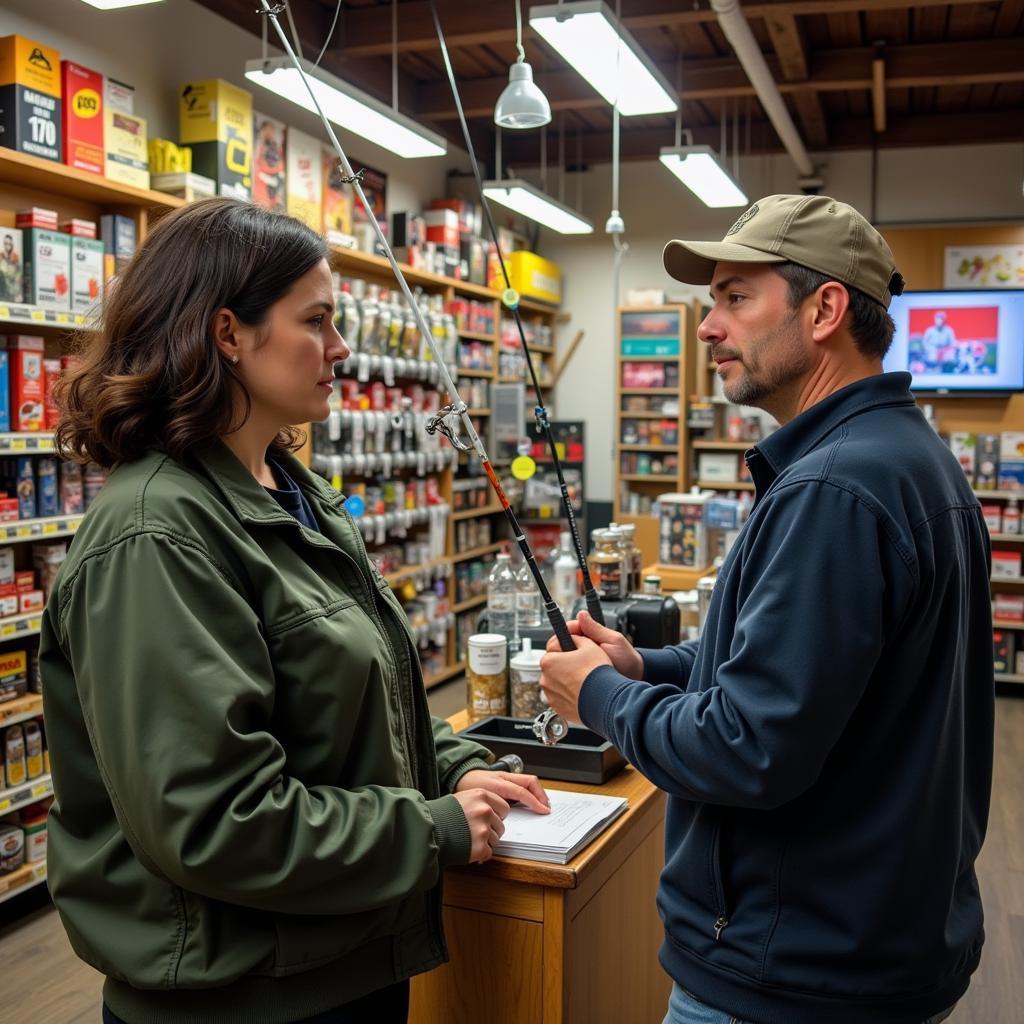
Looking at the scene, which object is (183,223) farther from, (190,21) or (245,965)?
(190,21)

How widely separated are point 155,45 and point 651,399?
4645 millimetres

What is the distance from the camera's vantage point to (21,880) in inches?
149

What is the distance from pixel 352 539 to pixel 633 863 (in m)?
1.03

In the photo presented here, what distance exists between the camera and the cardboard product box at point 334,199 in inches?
236

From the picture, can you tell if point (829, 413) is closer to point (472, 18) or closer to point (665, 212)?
point (472, 18)

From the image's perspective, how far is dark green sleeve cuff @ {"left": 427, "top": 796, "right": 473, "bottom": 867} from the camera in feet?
4.86

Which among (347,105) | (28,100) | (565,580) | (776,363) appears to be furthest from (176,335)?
(347,105)

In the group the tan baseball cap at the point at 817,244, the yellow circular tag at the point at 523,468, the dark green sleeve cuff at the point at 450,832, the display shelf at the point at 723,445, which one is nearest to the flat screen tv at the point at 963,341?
the display shelf at the point at 723,445

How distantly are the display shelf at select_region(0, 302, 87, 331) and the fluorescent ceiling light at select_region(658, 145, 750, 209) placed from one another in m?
3.36

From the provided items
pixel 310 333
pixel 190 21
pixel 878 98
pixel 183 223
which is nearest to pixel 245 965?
pixel 310 333

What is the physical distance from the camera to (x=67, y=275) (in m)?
3.96

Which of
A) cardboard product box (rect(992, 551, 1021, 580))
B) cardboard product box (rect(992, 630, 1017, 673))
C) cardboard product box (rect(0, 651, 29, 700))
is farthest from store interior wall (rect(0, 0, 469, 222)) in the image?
cardboard product box (rect(992, 630, 1017, 673))

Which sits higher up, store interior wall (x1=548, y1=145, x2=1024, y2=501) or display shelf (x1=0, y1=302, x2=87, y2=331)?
store interior wall (x1=548, y1=145, x2=1024, y2=501)

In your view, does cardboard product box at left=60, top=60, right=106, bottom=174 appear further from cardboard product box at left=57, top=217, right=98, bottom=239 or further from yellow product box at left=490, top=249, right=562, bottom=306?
yellow product box at left=490, top=249, right=562, bottom=306
